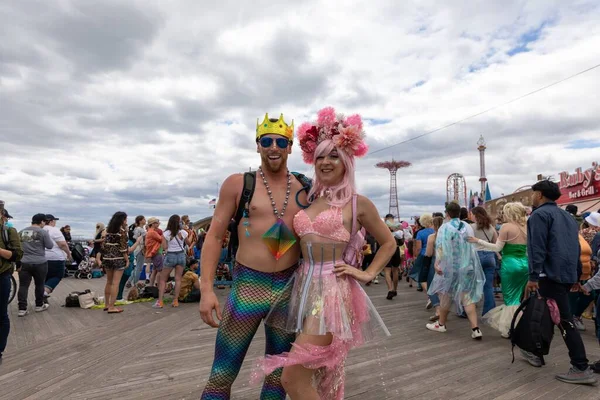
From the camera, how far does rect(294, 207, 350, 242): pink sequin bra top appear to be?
202 cm

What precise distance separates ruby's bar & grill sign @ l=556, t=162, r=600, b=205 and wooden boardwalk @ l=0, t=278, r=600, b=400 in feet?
42.0

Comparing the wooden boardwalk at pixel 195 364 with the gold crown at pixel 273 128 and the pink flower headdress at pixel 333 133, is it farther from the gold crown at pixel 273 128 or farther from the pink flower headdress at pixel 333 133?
the gold crown at pixel 273 128

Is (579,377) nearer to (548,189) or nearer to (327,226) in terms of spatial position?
(548,189)

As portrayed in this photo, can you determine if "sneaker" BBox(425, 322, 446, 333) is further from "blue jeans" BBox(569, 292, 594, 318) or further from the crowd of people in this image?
the crowd of people

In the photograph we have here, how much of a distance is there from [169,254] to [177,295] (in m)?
0.85

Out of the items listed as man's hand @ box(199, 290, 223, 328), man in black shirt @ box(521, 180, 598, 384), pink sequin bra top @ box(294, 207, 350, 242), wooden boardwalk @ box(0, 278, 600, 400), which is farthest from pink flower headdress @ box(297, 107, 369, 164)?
man in black shirt @ box(521, 180, 598, 384)

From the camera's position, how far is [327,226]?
2.02 meters

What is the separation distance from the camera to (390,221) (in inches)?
387

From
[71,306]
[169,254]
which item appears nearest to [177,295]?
[169,254]

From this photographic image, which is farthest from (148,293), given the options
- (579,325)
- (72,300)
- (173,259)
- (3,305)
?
(579,325)

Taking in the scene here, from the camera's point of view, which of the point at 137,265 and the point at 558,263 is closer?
the point at 558,263

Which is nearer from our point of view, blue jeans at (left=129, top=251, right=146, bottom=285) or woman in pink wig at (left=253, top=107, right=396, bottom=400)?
woman in pink wig at (left=253, top=107, right=396, bottom=400)

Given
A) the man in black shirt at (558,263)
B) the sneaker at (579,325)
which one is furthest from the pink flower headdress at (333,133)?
the sneaker at (579,325)

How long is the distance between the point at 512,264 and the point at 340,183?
12.0 feet
